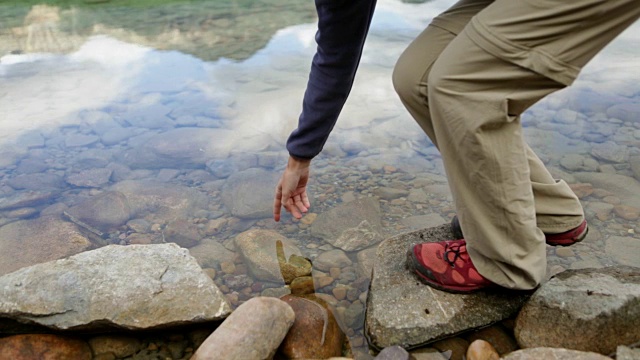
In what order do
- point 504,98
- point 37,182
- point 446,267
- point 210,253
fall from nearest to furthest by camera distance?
point 504,98
point 446,267
point 210,253
point 37,182

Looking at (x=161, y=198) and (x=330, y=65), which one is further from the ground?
(x=330, y=65)

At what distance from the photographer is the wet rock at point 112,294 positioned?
188 centimetres

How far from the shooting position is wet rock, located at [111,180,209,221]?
2.97 meters

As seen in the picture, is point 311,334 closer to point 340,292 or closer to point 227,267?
point 340,292

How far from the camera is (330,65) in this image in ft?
6.08

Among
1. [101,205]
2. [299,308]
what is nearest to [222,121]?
[101,205]

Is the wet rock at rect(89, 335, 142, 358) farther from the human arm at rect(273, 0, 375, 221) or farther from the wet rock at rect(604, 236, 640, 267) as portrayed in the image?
the wet rock at rect(604, 236, 640, 267)

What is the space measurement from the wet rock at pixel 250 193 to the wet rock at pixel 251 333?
1.07 metres

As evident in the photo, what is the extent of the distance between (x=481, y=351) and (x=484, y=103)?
801 mm

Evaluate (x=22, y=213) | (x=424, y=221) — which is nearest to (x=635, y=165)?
(x=424, y=221)

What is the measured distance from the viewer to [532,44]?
1.50 meters

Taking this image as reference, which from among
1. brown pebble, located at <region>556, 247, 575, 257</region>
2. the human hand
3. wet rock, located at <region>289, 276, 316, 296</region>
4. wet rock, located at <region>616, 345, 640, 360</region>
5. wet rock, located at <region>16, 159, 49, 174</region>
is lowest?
wet rock, located at <region>16, 159, 49, 174</region>

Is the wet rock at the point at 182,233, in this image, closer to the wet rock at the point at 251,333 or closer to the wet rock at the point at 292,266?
the wet rock at the point at 292,266

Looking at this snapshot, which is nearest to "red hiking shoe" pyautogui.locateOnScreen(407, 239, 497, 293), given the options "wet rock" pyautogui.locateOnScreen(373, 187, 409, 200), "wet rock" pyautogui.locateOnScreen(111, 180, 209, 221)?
"wet rock" pyautogui.locateOnScreen(373, 187, 409, 200)
